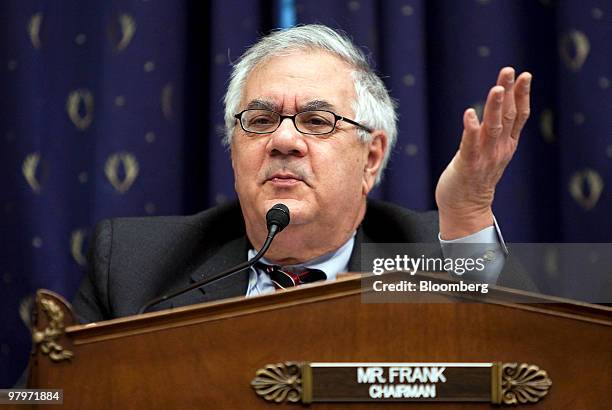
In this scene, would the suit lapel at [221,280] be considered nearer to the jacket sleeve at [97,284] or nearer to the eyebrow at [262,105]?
the jacket sleeve at [97,284]

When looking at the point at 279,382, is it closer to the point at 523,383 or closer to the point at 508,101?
the point at 523,383

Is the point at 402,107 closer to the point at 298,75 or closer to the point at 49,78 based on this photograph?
the point at 298,75

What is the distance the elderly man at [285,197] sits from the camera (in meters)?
1.73

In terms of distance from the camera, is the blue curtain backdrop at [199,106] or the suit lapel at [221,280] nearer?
the suit lapel at [221,280]

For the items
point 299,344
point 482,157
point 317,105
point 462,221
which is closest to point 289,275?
point 317,105

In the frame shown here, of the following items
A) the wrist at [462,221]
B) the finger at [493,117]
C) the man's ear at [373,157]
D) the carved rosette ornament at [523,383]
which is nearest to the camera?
the carved rosette ornament at [523,383]

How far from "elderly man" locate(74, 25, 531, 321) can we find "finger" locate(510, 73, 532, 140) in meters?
0.34

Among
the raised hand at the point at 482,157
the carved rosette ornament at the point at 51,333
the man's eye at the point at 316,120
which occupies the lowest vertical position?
the carved rosette ornament at the point at 51,333

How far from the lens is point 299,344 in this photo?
955mm

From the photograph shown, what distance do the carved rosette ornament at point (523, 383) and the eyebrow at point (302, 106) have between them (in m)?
0.93

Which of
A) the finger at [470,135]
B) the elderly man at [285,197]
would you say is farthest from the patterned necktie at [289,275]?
the finger at [470,135]

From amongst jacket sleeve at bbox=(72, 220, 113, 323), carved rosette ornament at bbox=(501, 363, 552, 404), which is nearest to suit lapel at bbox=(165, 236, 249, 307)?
jacket sleeve at bbox=(72, 220, 113, 323)

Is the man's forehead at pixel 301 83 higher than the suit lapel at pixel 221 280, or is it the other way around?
the man's forehead at pixel 301 83

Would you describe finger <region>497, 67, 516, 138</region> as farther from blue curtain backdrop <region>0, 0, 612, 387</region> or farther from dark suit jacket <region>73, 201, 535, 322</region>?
blue curtain backdrop <region>0, 0, 612, 387</region>
